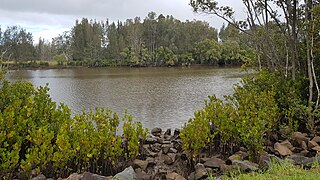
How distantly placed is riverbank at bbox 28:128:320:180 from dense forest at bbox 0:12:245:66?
5624cm

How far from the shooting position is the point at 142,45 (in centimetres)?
7100

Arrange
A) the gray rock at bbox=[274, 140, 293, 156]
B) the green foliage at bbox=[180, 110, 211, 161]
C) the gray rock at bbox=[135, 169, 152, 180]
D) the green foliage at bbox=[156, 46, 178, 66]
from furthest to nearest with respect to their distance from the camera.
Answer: the green foliage at bbox=[156, 46, 178, 66], the gray rock at bbox=[274, 140, 293, 156], the green foliage at bbox=[180, 110, 211, 161], the gray rock at bbox=[135, 169, 152, 180]

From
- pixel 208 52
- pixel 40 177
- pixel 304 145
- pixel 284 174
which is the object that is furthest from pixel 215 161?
pixel 208 52

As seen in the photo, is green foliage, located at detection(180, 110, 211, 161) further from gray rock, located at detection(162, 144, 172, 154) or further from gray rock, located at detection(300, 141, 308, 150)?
gray rock, located at detection(300, 141, 308, 150)

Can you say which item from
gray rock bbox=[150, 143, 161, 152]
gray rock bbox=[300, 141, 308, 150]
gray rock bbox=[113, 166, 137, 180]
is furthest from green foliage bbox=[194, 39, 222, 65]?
gray rock bbox=[113, 166, 137, 180]

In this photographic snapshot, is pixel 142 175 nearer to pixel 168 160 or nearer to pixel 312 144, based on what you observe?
pixel 168 160

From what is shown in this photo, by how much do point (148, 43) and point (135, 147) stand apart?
225 feet

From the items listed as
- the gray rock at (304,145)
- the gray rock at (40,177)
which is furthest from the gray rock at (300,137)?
the gray rock at (40,177)

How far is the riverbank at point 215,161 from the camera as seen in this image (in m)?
5.18

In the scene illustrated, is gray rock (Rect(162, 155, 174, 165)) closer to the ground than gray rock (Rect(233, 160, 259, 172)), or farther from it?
closer to the ground

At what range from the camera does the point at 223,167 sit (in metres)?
5.55

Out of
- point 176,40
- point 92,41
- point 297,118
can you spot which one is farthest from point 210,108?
point 92,41

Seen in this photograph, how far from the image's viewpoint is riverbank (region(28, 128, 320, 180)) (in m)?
5.18

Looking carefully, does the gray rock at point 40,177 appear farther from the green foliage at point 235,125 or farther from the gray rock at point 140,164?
the green foliage at point 235,125
